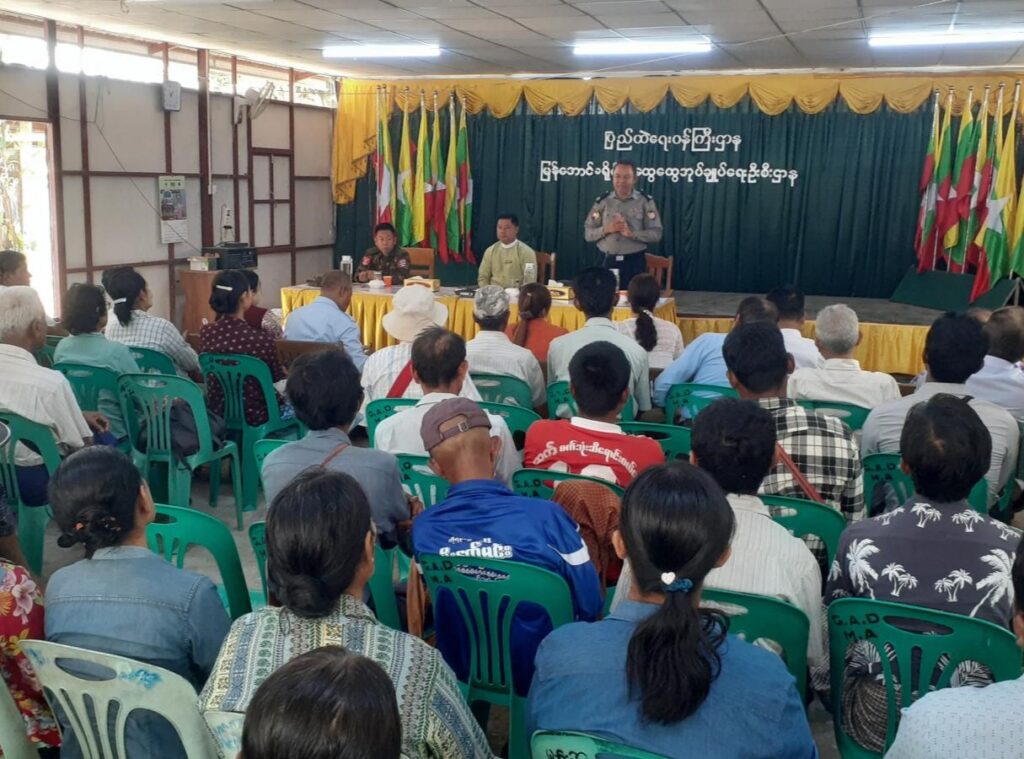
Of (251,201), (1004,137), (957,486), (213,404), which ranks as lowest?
(213,404)

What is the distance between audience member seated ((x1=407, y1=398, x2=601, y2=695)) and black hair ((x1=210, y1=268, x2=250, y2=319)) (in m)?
2.87

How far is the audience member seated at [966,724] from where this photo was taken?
4.32 feet

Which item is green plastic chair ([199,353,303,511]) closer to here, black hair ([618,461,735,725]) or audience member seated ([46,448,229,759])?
audience member seated ([46,448,229,759])

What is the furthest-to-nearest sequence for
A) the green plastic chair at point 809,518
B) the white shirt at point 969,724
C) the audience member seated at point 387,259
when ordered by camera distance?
the audience member seated at point 387,259
the green plastic chair at point 809,518
the white shirt at point 969,724

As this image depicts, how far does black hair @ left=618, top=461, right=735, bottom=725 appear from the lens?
4.58 ft

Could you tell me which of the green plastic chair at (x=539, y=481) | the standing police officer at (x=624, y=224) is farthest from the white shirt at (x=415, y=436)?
the standing police officer at (x=624, y=224)

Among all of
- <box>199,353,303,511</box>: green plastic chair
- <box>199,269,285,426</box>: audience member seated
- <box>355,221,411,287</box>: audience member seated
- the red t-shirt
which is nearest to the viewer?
the red t-shirt

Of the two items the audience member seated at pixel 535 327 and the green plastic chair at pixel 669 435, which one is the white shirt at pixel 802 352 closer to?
the audience member seated at pixel 535 327

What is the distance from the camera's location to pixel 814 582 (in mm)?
2070

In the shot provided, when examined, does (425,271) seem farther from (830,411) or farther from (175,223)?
(830,411)

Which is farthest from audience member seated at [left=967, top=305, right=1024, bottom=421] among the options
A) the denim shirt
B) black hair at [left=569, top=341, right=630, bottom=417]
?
the denim shirt

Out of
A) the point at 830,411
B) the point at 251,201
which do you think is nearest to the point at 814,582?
the point at 830,411

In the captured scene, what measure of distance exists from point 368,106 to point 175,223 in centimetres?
307

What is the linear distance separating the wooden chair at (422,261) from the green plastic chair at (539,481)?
6.52 m
